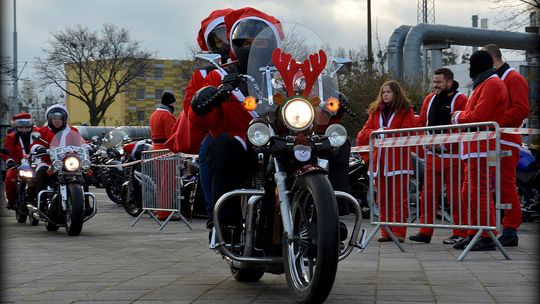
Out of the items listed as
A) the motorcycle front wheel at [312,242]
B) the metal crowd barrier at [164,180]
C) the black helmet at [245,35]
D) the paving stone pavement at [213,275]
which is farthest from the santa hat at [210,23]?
the metal crowd barrier at [164,180]

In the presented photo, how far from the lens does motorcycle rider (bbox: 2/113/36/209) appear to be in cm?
1535

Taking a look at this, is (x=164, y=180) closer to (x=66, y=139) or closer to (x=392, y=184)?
(x=66, y=139)

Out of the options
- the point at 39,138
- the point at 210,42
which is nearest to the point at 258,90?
the point at 210,42

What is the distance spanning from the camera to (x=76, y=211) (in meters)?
12.1

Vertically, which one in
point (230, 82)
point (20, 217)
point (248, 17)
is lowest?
point (20, 217)

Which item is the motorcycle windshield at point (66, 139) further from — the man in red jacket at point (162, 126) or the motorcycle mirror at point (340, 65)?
the motorcycle mirror at point (340, 65)

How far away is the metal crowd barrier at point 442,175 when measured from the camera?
8422 millimetres

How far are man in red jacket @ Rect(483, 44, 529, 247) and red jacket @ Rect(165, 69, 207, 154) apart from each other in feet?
11.0

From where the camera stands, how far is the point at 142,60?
7250 cm

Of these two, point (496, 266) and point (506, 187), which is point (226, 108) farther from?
point (506, 187)

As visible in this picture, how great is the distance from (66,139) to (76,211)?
130 cm

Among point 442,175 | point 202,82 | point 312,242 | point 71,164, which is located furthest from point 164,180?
point 312,242

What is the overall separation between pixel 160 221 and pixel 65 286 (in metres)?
7.80

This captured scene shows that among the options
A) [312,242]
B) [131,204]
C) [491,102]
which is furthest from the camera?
[131,204]
